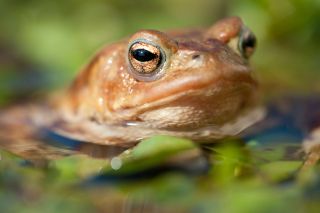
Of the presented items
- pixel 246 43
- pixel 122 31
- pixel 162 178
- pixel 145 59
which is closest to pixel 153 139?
pixel 162 178

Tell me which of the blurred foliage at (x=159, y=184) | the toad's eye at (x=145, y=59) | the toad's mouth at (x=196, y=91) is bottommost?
the blurred foliage at (x=159, y=184)

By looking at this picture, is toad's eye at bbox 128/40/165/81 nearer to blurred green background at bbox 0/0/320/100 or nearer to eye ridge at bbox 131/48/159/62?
eye ridge at bbox 131/48/159/62

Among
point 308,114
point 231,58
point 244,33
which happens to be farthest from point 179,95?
point 308,114

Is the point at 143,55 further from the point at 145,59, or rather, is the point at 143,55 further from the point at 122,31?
the point at 122,31

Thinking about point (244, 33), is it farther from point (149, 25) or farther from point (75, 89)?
point (149, 25)

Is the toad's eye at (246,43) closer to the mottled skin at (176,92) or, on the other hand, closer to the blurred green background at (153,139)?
the mottled skin at (176,92)

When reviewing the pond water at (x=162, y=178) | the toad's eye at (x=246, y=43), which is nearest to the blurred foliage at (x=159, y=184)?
the pond water at (x=162, y=178)

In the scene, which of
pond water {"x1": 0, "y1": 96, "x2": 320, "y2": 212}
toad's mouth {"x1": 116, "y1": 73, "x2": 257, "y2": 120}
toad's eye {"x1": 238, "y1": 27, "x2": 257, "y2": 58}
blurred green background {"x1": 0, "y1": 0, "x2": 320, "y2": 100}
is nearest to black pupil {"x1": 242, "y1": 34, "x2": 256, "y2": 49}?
toad's eye {"x1": 238, "y1": 27, "x2": 257, "y2": 58}
